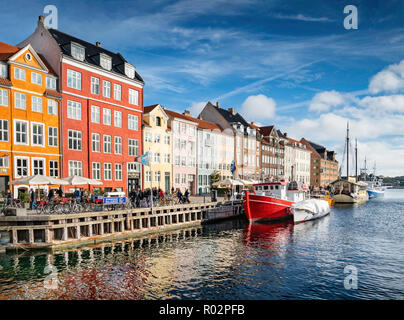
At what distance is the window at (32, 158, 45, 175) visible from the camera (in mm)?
32156

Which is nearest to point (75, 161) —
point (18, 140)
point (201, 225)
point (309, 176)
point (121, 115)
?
point (18, 140)

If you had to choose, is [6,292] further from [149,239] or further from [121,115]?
[121,115]

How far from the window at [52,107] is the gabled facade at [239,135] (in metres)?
39.0

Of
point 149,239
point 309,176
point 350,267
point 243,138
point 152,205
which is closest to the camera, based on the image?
point 350,267

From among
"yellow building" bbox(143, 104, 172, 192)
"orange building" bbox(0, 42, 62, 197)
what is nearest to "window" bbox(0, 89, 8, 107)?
"orange building" bbox(0, 42, 62, 197)

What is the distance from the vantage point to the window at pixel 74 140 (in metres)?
36.1

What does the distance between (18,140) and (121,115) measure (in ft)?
46.9

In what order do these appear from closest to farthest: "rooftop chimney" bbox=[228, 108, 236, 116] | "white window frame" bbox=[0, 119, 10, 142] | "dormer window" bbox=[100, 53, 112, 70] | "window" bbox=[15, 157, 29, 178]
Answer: "white window frame" bbox=[0, 119, 10, 142] < "window" bbox=[15, 157, 29, 178] < "dormer window" bbox=[100, 53, 112, 70] < "rooftop chimney" bbox=[228, 108, 236, 116]

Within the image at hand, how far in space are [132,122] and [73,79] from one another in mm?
10151

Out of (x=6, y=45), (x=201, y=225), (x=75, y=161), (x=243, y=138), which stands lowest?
(x=201, y=225)

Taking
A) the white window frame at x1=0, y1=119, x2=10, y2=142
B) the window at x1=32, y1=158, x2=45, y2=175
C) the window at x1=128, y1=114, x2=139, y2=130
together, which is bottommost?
the window at x1=32, y1=158, x2=45, y2=175

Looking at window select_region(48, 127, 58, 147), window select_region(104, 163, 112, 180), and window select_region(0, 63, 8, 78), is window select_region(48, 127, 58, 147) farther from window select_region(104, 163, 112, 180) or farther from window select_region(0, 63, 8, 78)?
window select_region(104, 163, 112, 180)

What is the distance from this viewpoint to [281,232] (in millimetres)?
32688

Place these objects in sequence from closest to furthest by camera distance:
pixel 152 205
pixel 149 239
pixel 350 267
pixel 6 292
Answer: pixel 6 292
pixel 350 267
pixel 149 239
pixel 152 205
